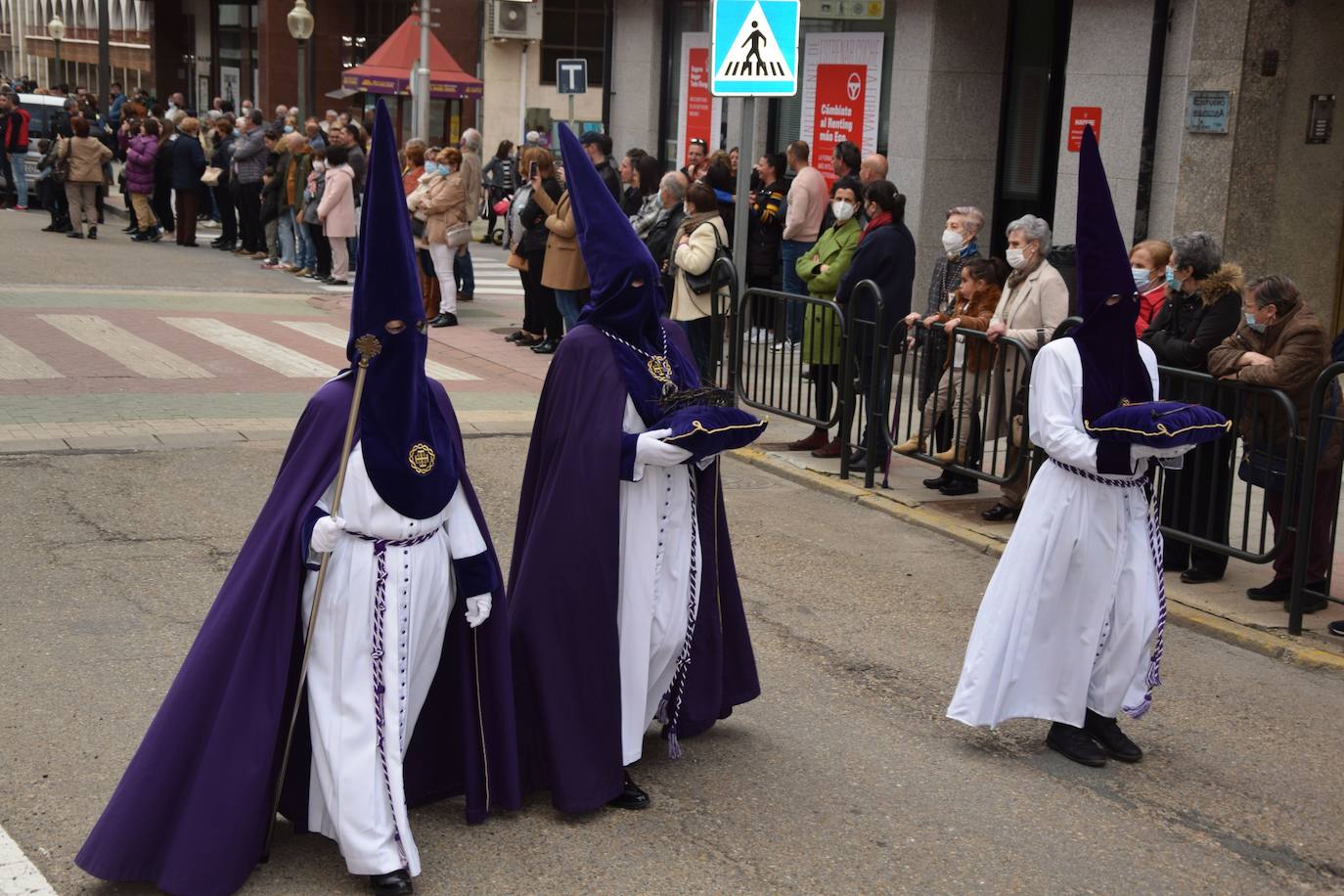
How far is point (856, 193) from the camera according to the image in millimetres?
11258

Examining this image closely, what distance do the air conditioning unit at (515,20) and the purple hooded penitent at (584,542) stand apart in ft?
88.1

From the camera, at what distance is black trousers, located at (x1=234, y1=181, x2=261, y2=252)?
69.8 feet

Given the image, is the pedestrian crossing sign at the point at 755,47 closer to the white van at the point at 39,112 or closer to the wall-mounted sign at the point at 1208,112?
the wall-mounted sign at the point at 1208,112

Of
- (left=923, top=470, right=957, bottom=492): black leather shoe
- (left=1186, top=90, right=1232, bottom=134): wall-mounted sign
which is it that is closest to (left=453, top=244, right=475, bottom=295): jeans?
(left=1186, top=90, right=1232, bottom=134): wall-mounted sign

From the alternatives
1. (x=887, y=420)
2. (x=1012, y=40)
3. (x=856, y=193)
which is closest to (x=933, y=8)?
(x=1012, y=40)

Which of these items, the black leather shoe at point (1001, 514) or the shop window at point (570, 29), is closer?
the black leather shoe at point (1001, 514)

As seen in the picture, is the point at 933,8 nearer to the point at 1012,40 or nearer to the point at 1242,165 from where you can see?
the point at 1012,40

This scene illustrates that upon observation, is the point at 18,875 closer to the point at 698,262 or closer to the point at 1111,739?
the point at 1111,739

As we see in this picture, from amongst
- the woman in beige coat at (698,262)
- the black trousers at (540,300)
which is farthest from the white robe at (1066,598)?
the black trousers at (540,300)

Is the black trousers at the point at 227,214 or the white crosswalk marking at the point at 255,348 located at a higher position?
the black trousers at the point at 227,214

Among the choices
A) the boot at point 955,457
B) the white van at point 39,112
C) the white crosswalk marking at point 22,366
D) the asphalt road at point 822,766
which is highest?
the white van at point 39,112

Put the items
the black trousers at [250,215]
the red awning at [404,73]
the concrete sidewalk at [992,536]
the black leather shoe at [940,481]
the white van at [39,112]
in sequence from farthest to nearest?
the white van at [39,112] < the red awning at [404,73] < the black trousers at [250,215] < the black leather shoe at [940,481] < the concrete sidewalk at [992,536]

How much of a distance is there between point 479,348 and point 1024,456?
24.6 feet

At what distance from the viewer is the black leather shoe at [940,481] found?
32.2 ft
